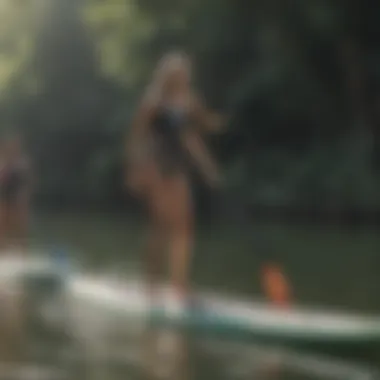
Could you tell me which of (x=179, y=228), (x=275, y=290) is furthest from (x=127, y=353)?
(x=275, y=290)

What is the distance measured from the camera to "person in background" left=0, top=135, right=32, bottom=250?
22.1 feet

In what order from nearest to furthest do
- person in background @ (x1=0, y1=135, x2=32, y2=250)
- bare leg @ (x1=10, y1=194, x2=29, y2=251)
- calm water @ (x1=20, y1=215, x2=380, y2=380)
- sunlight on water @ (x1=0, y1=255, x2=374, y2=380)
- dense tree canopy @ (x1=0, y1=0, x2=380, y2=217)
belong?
1. sunlight on water @ (x1=0, y1=255, x2=374, y2=380)
2. calm water @ (x1=20, y1=215, x2=380, y2=380)
3. person in background @ (x1=0, y1=135, x2=32, y2=250)
4. bare leg @ (x1=10, y1=194, x2=29, y2=251)
5. dense tree canopy @ (x1=0, y1=0, x2=380, y2=217)

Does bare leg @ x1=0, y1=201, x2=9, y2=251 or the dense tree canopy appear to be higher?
the dense tree canopy

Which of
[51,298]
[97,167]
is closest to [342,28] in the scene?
[97,167]

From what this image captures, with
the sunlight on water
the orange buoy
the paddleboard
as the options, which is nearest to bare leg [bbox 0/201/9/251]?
the paddleboard

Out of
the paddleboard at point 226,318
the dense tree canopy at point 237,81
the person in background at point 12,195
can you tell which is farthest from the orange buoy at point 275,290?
the dense tree canopy at point 237,81

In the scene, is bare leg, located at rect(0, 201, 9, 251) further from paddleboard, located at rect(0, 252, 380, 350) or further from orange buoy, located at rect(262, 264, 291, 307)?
orange buoy, located at rect(262, 264, 291, 307)

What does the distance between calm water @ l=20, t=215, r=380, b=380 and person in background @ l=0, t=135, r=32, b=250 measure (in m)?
0.60

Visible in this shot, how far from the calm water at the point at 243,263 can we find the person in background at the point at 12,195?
23.5 inches

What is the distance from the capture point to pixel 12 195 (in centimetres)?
679

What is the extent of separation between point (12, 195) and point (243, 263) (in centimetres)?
186

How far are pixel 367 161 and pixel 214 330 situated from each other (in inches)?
318

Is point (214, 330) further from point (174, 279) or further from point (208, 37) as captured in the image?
point (208, 37)

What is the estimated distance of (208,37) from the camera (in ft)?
44.8
